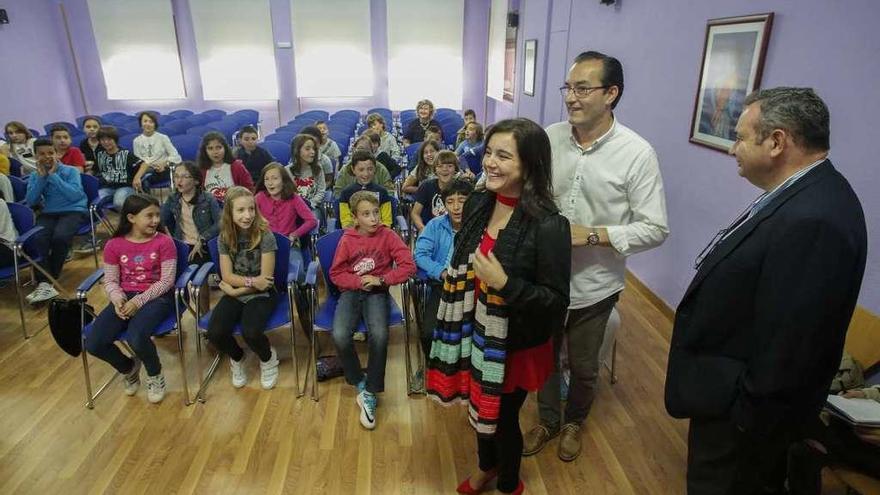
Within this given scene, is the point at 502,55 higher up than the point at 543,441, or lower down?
higher up

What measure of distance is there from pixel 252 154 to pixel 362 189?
1.86m

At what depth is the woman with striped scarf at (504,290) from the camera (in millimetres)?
1521

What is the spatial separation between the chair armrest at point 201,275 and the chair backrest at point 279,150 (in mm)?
2839

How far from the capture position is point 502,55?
9492mm

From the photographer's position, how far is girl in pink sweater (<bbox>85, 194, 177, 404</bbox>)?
2.84 m

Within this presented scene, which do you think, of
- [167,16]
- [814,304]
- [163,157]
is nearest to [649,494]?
[814,304]

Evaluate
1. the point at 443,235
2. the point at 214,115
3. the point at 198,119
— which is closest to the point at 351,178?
the point at 443,235

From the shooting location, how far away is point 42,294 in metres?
4.04

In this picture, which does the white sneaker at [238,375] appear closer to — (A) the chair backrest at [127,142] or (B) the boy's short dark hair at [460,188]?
(B) the boy's short dark hair at [460,188]

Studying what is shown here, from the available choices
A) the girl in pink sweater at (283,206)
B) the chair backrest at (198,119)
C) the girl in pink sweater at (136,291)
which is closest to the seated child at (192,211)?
the girl in pink sweater at (283,206)

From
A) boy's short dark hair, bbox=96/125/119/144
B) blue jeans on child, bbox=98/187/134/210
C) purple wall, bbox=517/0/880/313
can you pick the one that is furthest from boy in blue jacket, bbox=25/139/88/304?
purple wall, bbox=517/0/880/313

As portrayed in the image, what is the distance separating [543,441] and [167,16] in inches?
419

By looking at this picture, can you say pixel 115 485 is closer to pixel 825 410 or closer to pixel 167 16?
pixel 825 410

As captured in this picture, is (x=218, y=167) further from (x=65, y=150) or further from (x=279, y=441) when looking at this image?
(x=279, y=441)
